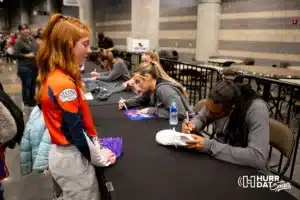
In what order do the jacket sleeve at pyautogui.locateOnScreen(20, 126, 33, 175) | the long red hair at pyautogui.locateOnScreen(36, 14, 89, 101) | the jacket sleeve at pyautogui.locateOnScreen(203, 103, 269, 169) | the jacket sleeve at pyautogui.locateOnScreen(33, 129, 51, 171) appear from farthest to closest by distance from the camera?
the jacket sleeve at pyautogui.locateOnScreen(20, 126, 33, 175) < the jacket sleeve at pyautogui.locateOnScreen(33, 129, 51, 171) < the jacket sleeve at pyautogui.locateOnScreen(203, 103, 269, 169) < the long red hair at pyautogui.locateOnScreen(36, 14, 89, 101)

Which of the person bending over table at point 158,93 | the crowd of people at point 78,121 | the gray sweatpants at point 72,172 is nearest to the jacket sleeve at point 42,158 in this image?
the crowd of people at point 78,121

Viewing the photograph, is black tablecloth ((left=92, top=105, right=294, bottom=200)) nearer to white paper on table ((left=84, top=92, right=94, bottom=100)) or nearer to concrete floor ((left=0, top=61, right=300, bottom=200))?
concrete floor ((left=0, top=61, right=300, bottom=200))

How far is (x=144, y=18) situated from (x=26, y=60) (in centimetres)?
277

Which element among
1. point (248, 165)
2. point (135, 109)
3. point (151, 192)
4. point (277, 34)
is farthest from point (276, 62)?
point (151, 192)

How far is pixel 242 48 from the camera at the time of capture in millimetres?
8406

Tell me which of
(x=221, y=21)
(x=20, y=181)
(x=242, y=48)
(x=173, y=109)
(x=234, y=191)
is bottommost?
(x=20, y=181)

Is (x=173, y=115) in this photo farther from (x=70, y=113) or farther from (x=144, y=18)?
(x=144, y=18)

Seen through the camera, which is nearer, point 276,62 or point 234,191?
point 234,191

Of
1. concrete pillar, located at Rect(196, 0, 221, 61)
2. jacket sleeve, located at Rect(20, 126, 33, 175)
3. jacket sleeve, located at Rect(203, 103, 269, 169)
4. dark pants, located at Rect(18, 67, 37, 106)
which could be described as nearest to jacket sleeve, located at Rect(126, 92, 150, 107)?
jacket sleeve, located at Rect(20, 126, 33, 175)

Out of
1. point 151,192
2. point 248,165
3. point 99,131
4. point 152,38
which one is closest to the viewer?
point 151,192

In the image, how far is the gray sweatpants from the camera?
1.33 m

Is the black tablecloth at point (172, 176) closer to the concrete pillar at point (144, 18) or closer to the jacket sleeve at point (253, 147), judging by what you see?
the jacket sleeve at point (253, 147)

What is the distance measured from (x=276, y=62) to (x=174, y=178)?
735 cm

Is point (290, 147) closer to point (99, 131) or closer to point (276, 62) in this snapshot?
point (99, 131)
